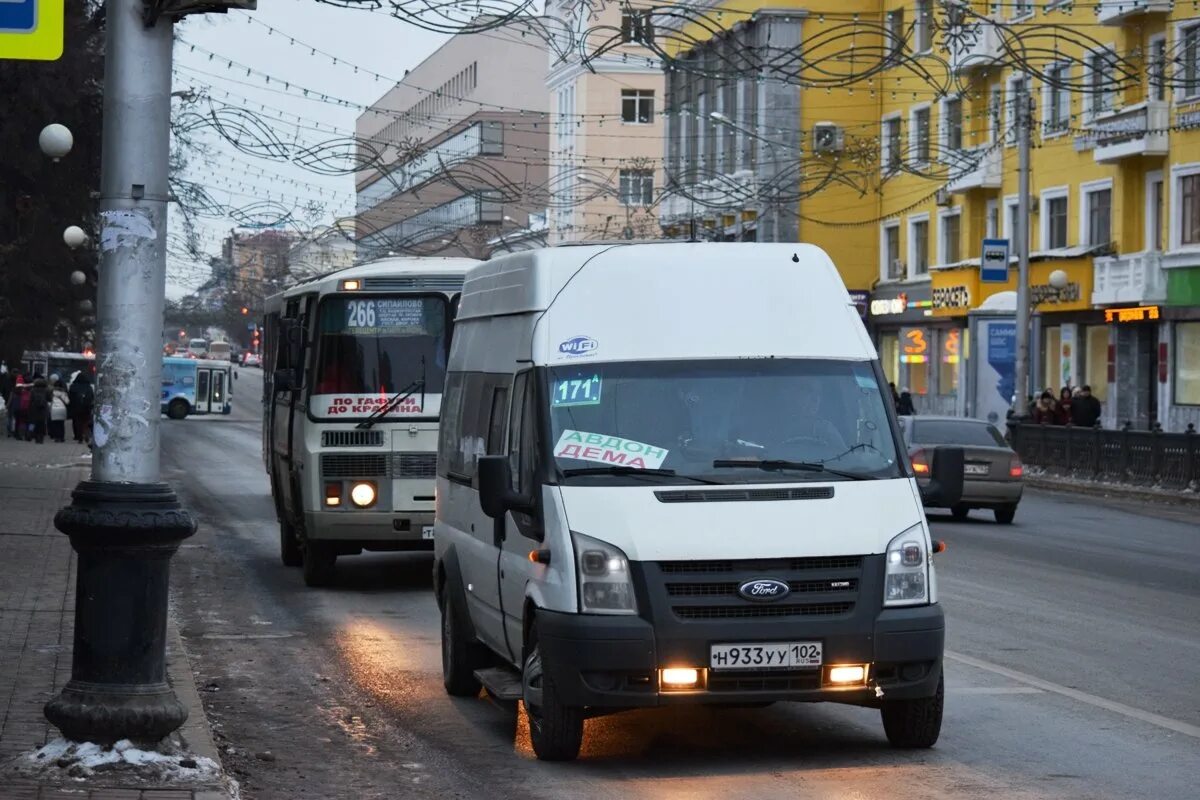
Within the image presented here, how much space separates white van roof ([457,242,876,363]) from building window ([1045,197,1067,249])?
141ft

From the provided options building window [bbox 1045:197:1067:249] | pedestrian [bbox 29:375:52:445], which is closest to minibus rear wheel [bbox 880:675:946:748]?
building window [bbox 1045:197:1067:249]

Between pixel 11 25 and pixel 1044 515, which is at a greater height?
pixel 11 25

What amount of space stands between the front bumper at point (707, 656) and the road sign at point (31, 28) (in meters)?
3.32

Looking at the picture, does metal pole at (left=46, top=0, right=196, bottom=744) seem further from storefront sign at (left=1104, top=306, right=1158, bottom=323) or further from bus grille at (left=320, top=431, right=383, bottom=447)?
storefront sign at (left=1104, top=306, right=1158, bottom=323)

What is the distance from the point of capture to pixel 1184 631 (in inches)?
559

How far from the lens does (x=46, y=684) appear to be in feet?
34.2

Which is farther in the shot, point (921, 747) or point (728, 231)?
point (728, 231)

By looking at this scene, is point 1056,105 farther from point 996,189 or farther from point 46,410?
point 46,410

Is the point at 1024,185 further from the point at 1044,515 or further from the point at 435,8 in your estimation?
the point at 435,8

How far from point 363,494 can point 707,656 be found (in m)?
9.06

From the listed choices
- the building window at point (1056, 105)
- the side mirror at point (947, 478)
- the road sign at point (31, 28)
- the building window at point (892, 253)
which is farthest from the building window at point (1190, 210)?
the road sign at point (31, 28)

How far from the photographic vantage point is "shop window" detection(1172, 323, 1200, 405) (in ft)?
148

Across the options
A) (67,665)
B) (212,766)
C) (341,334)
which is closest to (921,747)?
(212,766)

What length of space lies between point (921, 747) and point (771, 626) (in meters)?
1.18
